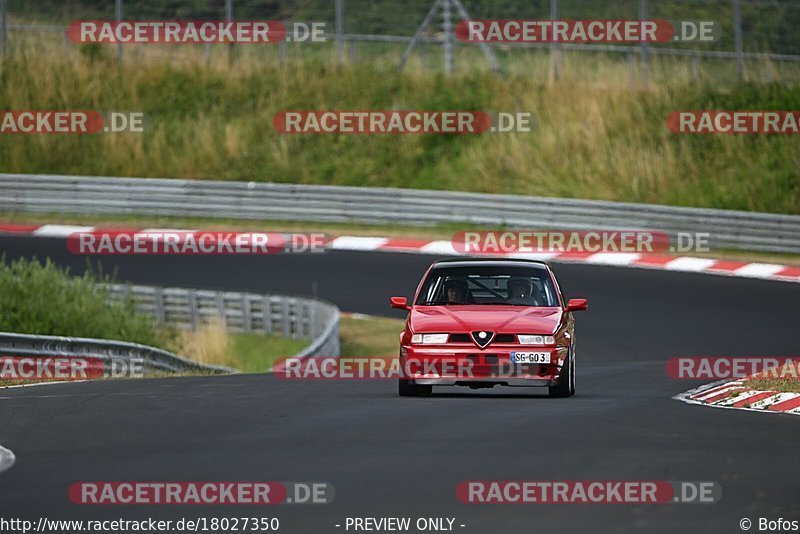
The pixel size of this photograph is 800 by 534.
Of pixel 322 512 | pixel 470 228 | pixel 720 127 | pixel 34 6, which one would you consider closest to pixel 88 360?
pixel 322 512

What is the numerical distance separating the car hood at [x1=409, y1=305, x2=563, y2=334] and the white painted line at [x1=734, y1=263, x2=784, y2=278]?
14022mm

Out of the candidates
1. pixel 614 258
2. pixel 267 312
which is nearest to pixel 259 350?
pixel 267 312

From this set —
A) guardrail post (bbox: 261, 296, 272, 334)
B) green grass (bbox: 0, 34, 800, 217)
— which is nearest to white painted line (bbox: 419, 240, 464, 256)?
green grass (bbox: 0, 34, 800, 217)

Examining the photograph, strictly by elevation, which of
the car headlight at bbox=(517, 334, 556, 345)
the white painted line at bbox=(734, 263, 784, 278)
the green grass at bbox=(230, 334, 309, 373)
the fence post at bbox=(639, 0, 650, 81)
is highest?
the fence post at bbox=(639, 0, 650, 81)

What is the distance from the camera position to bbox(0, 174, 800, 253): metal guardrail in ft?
96.6

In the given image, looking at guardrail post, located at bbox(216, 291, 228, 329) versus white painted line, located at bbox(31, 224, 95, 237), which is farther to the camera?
white painted line, located at bbox(31, 224, 95, 237)

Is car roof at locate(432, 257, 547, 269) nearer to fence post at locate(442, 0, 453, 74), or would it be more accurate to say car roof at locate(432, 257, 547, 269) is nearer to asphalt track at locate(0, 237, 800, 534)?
asphalt track at locate(0, 237, 800, 534)

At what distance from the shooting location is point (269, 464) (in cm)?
980

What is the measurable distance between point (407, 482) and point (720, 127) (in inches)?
1066

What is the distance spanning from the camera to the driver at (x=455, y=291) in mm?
14344

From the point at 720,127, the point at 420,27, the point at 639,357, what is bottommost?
the point at 639,357

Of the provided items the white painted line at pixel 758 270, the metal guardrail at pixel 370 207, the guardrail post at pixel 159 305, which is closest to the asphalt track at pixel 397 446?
the guardrail post at pixel 159 305

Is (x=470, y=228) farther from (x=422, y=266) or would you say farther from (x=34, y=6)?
(x=34, y=6)

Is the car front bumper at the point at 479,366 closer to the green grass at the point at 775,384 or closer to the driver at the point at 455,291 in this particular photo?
the driver at the point at 455,291
